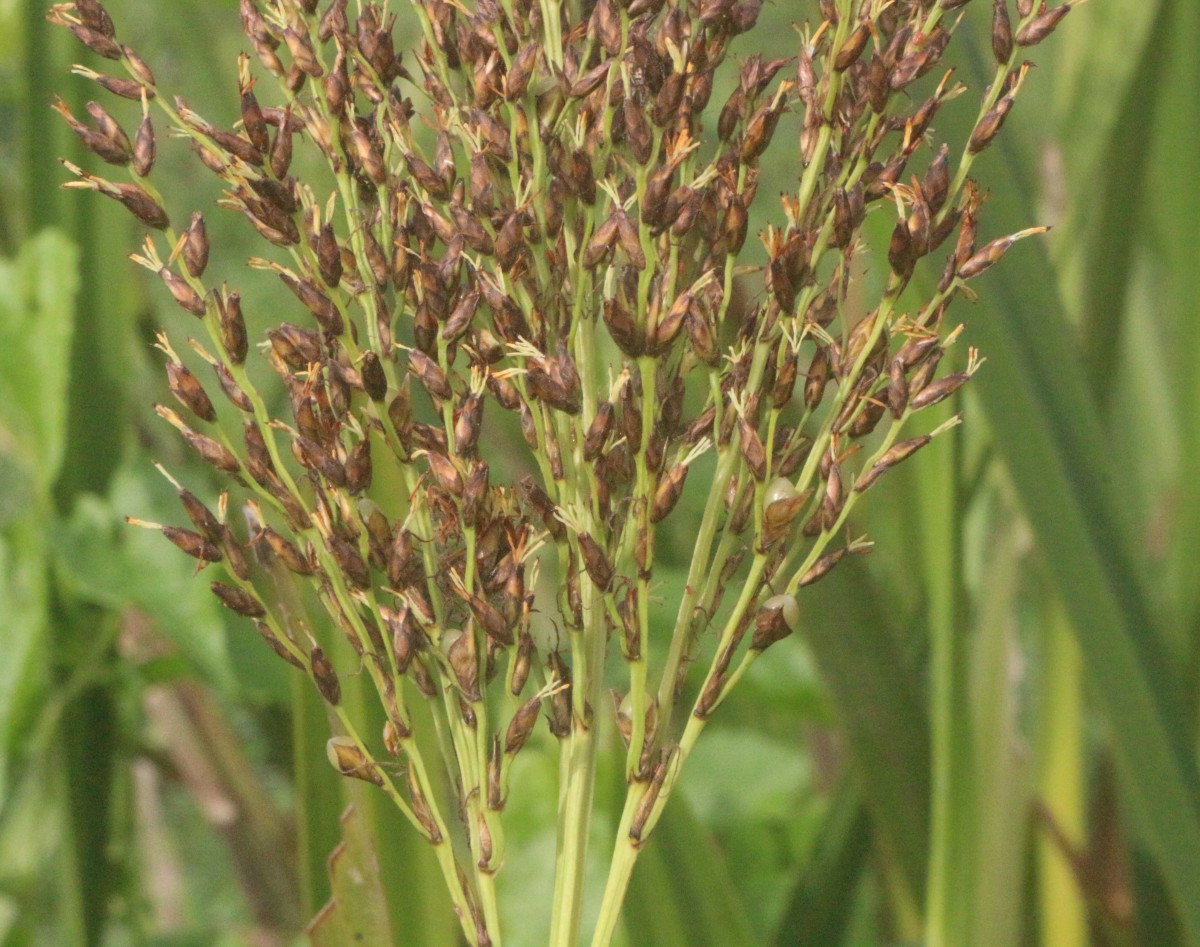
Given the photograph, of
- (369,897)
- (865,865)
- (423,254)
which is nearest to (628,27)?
(423,254)

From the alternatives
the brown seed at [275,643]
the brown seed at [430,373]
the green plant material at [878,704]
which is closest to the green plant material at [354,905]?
the brown seed at [275,643]

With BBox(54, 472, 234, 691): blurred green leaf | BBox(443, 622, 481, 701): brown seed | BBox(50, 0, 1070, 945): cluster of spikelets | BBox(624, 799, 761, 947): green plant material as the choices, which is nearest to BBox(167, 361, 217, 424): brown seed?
BBox(50, 0, 1070, 945): cluster of spikelets

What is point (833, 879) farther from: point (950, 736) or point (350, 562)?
point (350, 562)

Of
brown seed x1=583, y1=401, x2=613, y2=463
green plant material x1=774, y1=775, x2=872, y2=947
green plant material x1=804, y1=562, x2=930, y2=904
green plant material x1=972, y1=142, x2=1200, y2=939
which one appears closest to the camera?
brown seed x1=583, y1=401, x2=613, y2=463

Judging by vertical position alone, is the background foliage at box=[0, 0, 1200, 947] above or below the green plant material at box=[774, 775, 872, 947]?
above

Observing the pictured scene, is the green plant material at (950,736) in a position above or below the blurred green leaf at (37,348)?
below

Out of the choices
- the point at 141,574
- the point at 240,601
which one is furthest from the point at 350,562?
the point at 141,574

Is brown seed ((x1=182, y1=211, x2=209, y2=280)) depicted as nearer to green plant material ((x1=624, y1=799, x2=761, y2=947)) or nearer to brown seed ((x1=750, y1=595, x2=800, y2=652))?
brown seed ((x1=750, y1=595, x2=800, y2=652))

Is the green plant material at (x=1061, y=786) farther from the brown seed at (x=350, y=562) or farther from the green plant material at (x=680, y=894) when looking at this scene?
the brown seed at (x=350, y=562)
